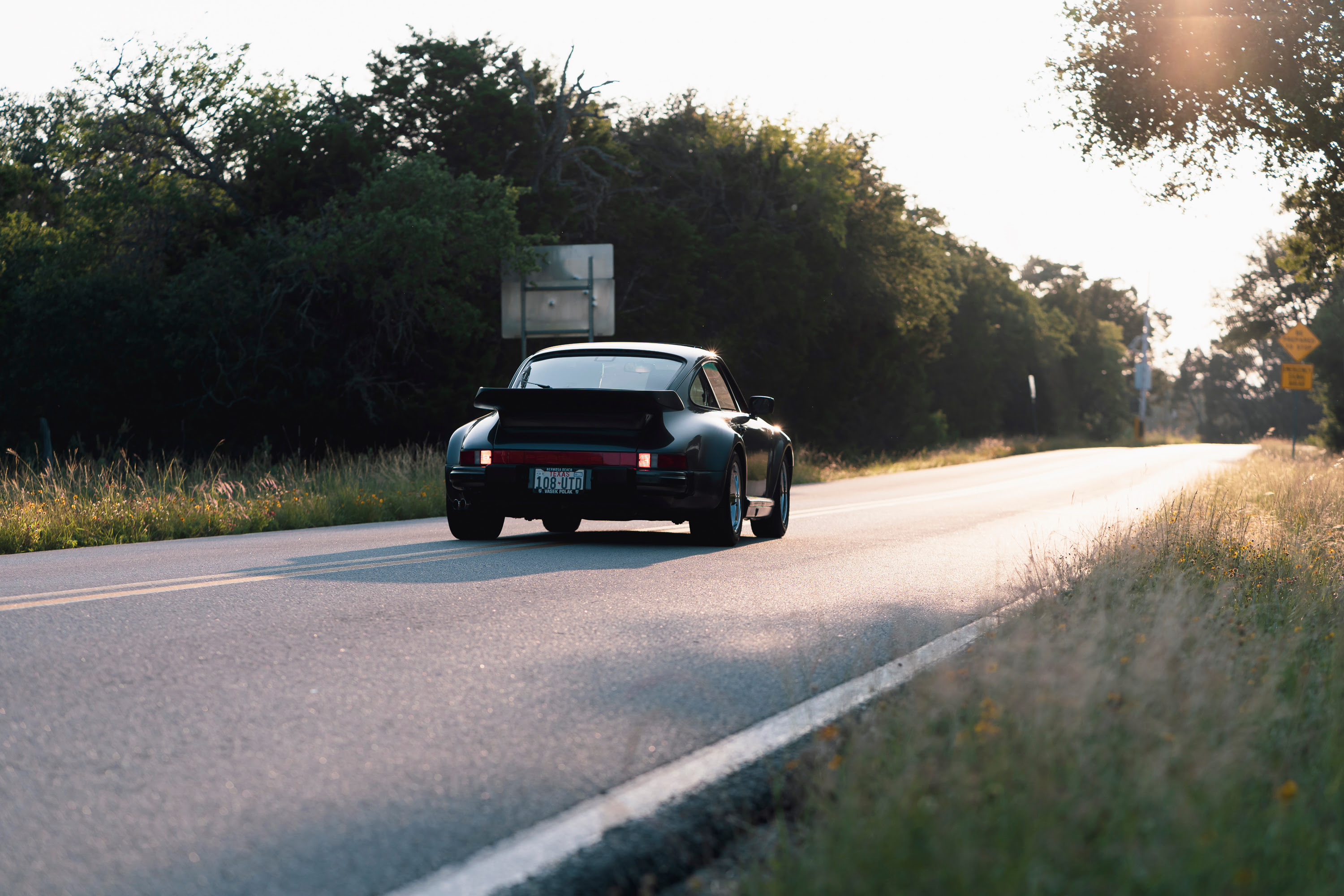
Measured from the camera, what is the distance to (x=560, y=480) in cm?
1037

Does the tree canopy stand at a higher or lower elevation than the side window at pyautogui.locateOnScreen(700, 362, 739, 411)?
higher

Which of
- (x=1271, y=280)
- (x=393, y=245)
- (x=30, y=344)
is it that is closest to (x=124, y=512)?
(x=393, y=245)

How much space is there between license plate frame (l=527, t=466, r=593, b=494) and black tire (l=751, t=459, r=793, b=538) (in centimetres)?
241

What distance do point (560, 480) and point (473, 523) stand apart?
4.33 ft

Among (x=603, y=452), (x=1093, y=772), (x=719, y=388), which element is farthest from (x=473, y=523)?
(x=1093, y=772)

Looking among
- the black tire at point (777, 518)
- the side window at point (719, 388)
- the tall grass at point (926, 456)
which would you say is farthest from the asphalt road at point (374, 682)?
the tall grass at point (926, 456)

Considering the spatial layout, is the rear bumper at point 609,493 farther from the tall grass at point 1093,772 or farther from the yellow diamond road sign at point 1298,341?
the yellow diamond road sign at point 1298,341

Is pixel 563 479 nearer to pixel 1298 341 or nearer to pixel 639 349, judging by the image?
pixel 639 349

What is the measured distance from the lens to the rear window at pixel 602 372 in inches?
440

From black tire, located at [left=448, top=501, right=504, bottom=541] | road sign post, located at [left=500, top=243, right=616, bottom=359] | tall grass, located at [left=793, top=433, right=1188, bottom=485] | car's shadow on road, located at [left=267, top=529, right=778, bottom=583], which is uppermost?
road sign post, located at [left=500, top=243, right=616, bottom=359]

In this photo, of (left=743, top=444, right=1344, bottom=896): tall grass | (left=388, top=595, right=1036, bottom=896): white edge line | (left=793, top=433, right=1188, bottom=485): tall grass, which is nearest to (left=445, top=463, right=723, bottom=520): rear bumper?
(left=743, top=444, right=1344, bottom=896): tall grass

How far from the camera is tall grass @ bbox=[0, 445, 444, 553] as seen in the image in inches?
504

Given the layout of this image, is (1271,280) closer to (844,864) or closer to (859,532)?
(859,532)

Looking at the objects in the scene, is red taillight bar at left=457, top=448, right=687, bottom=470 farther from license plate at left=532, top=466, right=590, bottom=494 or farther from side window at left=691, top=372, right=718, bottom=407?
side window at left=691, top=372, right=718, bottom=407
